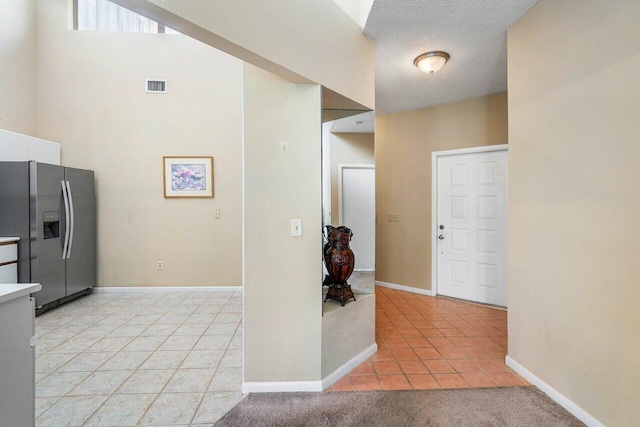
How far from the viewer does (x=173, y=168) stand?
13.5ft

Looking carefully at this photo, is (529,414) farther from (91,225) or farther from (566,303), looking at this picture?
(91,225)

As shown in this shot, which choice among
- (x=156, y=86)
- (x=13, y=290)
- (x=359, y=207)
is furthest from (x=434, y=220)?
(x=156, y=86)

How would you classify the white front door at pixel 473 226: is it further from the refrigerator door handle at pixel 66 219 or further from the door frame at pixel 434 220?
the refrigerator door handle at pixel 66 219

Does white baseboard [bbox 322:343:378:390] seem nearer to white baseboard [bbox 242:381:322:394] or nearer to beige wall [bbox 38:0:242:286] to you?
white baseboard [bbox 242:381:322:394]

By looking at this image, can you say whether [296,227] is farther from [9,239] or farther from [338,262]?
[9,239]

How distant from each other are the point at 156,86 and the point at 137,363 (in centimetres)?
373

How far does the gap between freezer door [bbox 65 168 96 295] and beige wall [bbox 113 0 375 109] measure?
357 cm

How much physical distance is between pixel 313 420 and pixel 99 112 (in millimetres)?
4817

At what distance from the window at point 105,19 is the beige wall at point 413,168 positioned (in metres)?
3.73

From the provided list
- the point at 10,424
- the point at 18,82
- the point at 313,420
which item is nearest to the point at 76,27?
the point at 18,82

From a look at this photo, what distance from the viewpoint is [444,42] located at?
2.32 metres

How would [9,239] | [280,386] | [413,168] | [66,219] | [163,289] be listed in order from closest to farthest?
[280,386]
[9,239]
[66,219]
[413,168]
[163,289]

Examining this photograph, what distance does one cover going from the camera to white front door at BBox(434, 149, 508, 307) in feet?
11.1

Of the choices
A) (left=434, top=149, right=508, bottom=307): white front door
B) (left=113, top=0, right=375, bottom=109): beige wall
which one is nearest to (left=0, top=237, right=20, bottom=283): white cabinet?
(left=113, top=0, right=375, bottom=109): beige wall
